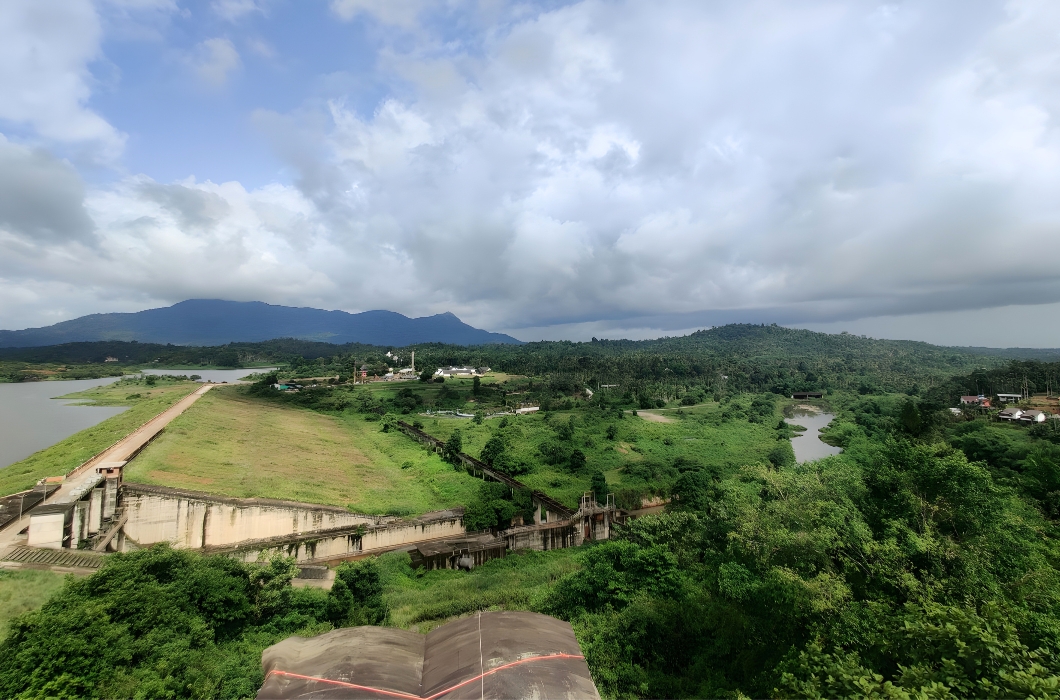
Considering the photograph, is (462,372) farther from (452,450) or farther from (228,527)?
(228,527)

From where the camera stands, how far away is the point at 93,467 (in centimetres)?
2055

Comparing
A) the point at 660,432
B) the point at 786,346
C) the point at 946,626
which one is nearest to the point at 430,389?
the point at 660,432

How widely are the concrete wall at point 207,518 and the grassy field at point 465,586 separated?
424 centimetres

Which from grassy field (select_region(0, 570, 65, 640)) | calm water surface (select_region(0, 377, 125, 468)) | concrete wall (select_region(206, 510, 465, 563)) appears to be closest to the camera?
grassy field (select_region(0, 570, 65, 640))

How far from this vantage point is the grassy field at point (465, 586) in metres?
14.7

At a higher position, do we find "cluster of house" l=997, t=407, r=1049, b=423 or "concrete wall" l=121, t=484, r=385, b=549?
"cluster of house" l=997, t=407, r=1049, b=423

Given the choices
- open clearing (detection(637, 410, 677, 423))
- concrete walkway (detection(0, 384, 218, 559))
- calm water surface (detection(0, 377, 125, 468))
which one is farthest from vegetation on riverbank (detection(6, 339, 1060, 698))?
open clearing (detection(637, 410, 677, 423))

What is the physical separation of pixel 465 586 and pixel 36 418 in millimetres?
52650

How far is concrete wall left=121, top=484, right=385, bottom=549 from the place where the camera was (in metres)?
17.9

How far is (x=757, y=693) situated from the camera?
8906 mm

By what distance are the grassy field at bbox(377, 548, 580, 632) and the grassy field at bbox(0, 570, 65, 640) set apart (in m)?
8.48

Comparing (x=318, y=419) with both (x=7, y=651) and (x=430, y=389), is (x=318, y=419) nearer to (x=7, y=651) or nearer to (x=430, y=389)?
(x=430, y=389)

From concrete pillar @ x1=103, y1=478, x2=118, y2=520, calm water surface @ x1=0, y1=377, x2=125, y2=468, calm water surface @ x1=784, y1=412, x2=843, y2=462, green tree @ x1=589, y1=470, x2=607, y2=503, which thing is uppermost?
concrete pillar @ x1=103, y1=478, x2=118, y2=520

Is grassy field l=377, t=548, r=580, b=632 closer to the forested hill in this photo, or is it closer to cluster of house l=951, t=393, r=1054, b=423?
cluster of house l=951, t=393, r=1054, b=423
